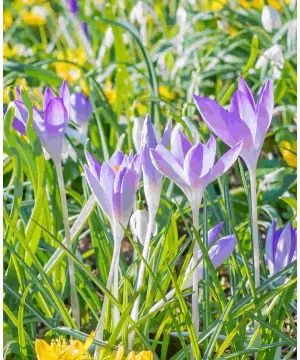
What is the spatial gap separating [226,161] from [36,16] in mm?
2200

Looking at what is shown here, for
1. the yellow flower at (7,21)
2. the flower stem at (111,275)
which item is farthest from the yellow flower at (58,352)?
the yellow flower at (7,21)

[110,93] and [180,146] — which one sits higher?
[180,146]

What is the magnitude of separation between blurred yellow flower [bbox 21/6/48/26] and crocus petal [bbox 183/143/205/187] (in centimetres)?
215

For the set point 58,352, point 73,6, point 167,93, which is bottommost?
point 167,93

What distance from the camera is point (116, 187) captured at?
945 mm

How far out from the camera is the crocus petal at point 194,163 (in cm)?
92

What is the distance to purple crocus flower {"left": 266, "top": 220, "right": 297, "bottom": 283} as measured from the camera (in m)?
1.09

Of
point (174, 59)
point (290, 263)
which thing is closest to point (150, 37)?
point (174, 59)

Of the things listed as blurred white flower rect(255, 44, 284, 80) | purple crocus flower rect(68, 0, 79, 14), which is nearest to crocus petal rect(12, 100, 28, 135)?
blurred white flower rect(255, 44, 284, 80)

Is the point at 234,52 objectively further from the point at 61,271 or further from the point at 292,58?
the point at 61,271

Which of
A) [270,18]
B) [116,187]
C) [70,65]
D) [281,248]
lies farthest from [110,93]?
[116,187]

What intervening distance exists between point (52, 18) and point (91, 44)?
1.28ft

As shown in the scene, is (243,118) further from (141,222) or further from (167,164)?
(141,222)

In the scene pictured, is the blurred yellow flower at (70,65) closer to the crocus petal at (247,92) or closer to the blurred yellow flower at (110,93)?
the blurred yellow flower at (110,93)
